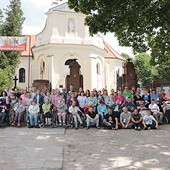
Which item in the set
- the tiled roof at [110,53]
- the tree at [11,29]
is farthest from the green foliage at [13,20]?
the tiled roof at [110,53]

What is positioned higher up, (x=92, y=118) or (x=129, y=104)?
(x=129, y=104)

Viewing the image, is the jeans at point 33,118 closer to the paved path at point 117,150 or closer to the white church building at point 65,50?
the paved path at point 117,150

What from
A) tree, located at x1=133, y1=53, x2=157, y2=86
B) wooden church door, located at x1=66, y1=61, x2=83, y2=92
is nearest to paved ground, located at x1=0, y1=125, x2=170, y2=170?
wooden church door, located at x1=66, y1=61, x2=83, y2=92

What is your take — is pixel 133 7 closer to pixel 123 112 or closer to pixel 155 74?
pixel 123 112

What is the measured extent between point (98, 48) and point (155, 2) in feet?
81.5

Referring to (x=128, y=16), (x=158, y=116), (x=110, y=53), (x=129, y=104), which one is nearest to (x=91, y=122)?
(x=129, y=104)

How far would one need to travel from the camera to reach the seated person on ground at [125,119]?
1331 cm

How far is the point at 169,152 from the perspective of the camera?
30.2 feet

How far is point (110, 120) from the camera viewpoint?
13.5 m

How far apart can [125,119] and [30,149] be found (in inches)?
203

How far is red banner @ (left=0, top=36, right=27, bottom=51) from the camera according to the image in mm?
25425

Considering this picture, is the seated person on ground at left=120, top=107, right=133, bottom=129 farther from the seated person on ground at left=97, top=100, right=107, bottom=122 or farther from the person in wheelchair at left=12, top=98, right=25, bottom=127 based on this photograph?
the person in wheelchair at left=12, top=98, right=25, bottom=127

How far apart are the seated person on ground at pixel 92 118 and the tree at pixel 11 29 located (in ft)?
90.2

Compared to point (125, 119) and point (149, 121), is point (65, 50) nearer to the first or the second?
point (125, 119)
